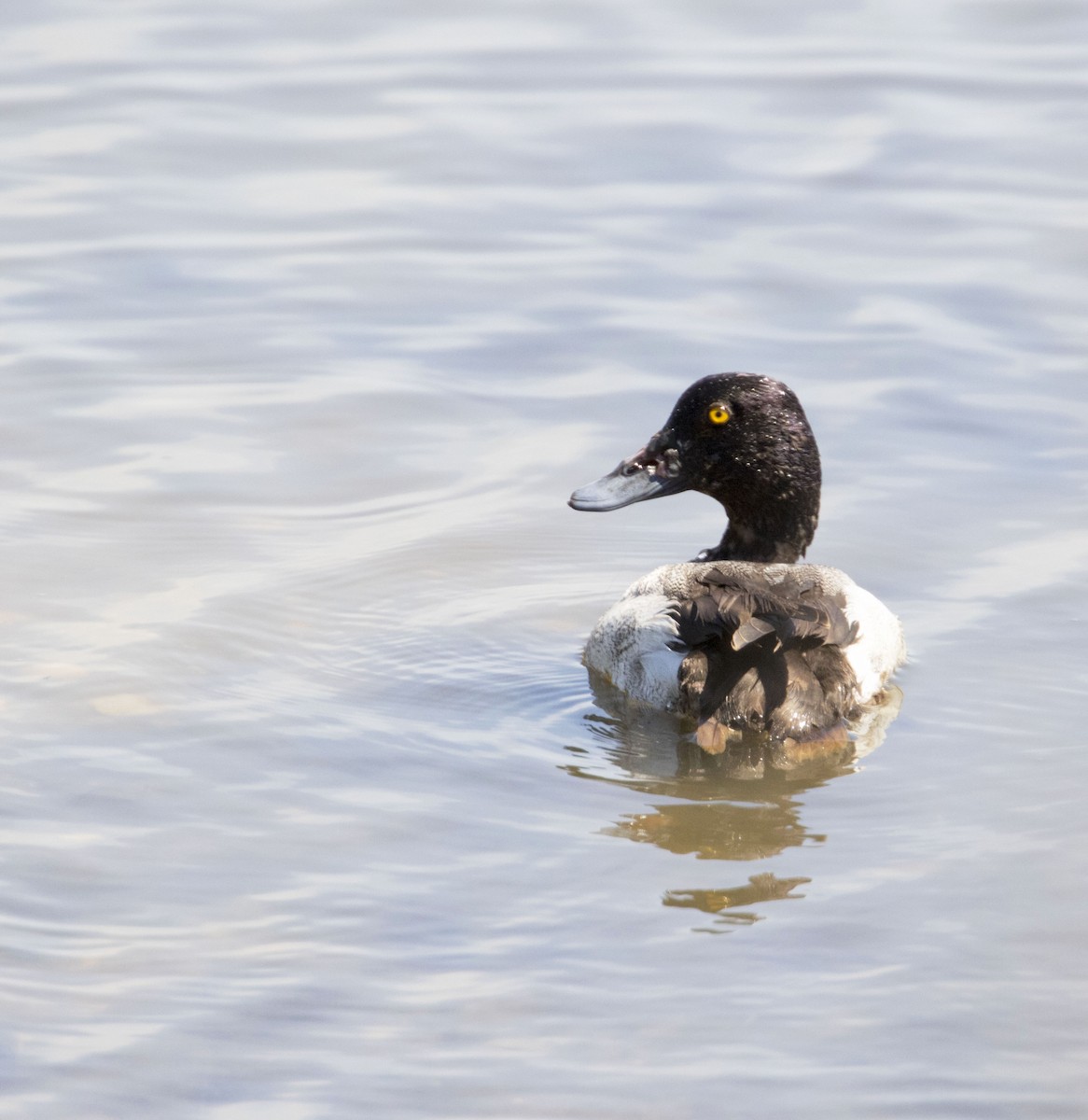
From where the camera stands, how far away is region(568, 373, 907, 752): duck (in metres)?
6.38

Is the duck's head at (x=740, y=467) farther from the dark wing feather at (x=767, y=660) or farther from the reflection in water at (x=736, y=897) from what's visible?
the reflection in water at (x=736, y=897)

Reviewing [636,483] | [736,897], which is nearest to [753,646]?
[736,897]

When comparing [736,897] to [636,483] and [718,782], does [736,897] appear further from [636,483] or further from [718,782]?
[636,483]

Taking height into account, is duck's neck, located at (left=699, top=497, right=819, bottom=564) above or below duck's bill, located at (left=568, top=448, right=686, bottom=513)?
below

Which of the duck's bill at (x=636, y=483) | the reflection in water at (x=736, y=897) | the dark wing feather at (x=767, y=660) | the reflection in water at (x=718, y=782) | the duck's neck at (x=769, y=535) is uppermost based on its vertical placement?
the duck's bill at (x=636, y=483)

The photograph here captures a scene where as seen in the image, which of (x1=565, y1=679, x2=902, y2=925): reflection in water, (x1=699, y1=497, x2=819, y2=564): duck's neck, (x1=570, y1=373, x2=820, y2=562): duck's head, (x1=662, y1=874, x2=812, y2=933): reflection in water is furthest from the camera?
(x1=699, y1=497, x2=819, y2=564): duck's neck

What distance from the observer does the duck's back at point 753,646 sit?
6320 millimetres

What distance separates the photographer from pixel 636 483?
773 cm

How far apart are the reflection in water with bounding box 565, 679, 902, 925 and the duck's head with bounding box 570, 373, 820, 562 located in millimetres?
906

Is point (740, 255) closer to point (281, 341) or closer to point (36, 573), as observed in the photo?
point (281, 341)

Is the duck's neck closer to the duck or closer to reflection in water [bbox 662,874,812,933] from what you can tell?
the duck

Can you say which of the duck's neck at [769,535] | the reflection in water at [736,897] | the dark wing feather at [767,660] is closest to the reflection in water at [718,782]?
the reflection in water at [736,897]

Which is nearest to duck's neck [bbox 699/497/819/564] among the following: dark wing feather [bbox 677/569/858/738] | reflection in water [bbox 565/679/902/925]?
reflection in water [bbox 565/679/902/925]

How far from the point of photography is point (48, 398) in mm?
9602
